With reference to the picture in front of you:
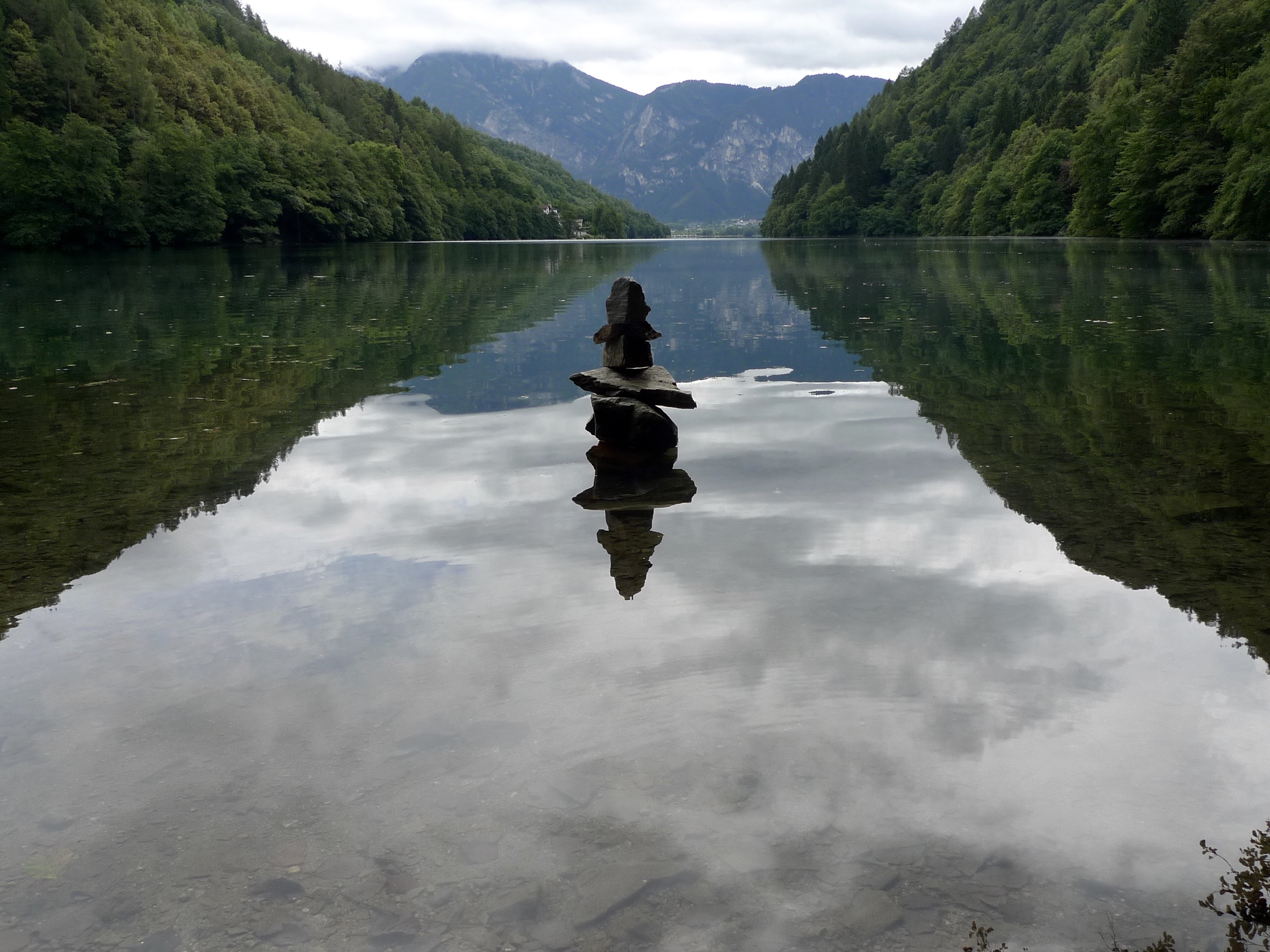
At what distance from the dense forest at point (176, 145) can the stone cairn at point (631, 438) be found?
77.0 m

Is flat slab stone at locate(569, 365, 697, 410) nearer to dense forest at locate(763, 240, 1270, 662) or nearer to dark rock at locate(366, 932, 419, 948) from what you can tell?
dense forest at locate(763, 240, 1270, 662)

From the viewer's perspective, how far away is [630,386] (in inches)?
464

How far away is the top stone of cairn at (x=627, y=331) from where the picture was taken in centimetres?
1230

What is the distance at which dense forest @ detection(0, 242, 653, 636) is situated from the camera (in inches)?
346

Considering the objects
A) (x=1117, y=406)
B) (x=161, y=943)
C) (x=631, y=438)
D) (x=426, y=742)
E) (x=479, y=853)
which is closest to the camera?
(x=161, y=943)

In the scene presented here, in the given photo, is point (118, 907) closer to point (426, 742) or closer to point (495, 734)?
point (426, 742)

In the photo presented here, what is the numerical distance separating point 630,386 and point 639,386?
0.13 meters

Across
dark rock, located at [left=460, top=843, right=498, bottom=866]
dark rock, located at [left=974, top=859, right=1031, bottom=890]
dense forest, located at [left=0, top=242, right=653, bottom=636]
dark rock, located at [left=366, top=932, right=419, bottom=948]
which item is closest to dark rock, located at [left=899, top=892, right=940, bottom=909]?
dark rock, located at [left=974, top=859, right=1031, bottom=890]

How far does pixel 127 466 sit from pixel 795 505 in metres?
7.05

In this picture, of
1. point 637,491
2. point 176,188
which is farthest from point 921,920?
point 176,188

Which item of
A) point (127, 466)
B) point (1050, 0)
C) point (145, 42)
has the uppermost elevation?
point (1050, 0)

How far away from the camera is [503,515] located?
357 inches

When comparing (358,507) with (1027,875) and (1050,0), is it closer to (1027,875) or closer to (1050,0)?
(1027,875)

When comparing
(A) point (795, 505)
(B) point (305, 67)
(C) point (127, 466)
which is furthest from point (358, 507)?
(B) point (305, 67)
